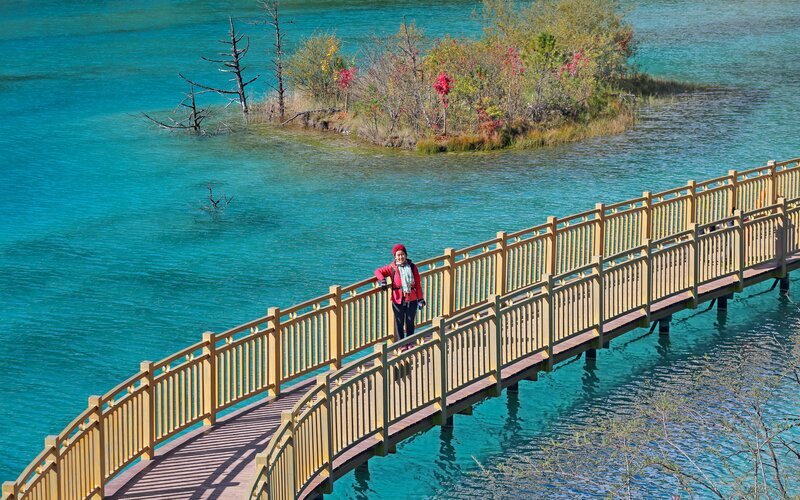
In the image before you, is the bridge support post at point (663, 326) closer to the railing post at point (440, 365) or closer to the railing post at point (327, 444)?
the railing post at point (440, 365)

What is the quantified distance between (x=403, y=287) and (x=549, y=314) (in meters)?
2.36

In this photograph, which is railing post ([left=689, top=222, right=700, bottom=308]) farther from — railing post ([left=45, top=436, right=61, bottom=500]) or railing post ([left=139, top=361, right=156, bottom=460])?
railing post ([left=45, top=436, right=61, bottom=500])

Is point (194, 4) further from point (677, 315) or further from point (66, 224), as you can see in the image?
point (677, 315)

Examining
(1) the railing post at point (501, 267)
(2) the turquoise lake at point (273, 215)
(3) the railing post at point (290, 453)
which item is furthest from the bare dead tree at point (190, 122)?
(3) the railing post at point (290, 453)

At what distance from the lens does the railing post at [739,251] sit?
24656 millimetres

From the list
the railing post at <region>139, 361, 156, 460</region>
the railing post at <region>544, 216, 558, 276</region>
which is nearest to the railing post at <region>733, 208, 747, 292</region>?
the railing post at <region>544, 216, 558, 276</region>

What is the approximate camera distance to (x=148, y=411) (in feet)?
54.1

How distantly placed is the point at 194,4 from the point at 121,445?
82.3 meters

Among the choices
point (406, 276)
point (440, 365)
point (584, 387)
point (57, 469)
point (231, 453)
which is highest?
point (406, 276)

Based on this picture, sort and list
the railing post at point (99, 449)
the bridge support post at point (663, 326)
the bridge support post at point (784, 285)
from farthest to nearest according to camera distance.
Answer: the bridge support post at point (784, 285)
the bridge support post at point (663, 326)
the railing post at point (99, 449)

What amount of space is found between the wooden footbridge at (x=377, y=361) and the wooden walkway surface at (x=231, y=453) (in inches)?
1.0

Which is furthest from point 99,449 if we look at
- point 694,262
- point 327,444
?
point 694,262

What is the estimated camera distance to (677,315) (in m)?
26.9

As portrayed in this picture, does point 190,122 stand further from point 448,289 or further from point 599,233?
point 448,289
